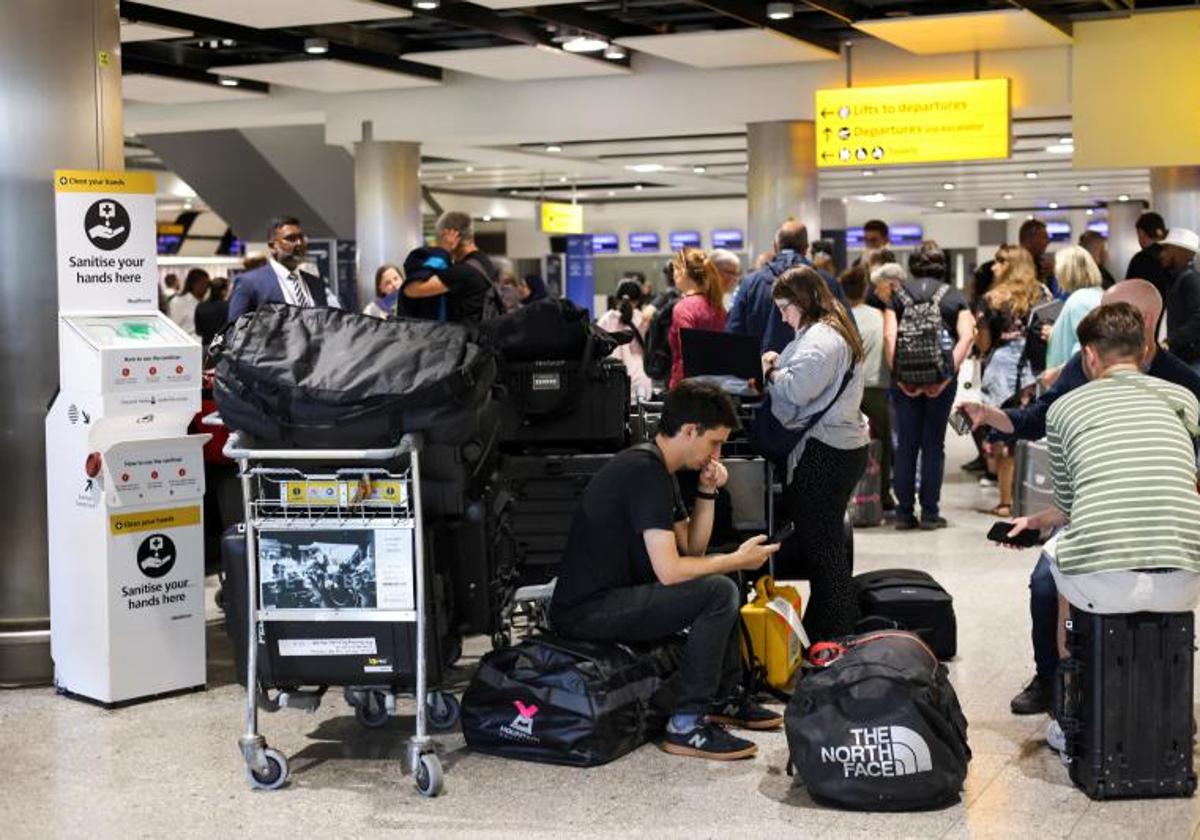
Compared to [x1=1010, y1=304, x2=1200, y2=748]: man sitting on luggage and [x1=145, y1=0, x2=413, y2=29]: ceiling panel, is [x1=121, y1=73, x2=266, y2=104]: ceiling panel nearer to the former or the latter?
[x1=145, y1=0, x2=413, y2=29]: ceiling panel

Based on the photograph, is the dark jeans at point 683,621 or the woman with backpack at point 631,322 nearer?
the dark jeans at point 683,621

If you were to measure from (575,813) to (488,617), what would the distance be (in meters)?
0.79

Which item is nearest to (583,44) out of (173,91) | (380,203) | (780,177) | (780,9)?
(780,9)

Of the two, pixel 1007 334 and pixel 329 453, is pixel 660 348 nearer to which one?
pixel 1007 334

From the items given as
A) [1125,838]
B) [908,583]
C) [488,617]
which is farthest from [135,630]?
[1125,838]

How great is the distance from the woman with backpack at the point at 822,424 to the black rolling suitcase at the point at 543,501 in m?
0.76

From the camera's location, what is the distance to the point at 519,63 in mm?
14188

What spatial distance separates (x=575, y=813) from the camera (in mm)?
4715

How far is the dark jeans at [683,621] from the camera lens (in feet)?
17.0

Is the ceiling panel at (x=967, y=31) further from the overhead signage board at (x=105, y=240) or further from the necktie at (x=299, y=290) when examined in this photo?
the overhead signage board at (x=105, y=240)

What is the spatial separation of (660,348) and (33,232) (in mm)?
3575

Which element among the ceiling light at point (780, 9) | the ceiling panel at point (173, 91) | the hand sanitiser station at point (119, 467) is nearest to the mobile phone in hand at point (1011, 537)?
the hand sanitiser station at point (119, 467)

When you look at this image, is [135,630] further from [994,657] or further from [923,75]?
[923,75]

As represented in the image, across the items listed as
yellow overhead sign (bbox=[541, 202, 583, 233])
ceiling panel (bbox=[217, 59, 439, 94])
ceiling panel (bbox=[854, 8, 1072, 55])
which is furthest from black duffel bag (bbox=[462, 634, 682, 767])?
yellow overhead sign (bbox=[541, 202, 583, 233])
